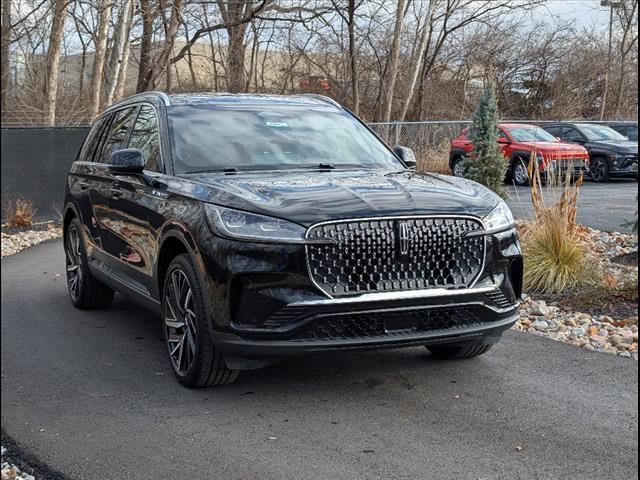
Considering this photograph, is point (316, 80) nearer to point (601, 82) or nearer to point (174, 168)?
point (601, 82)

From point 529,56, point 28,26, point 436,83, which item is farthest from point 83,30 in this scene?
point 529,56

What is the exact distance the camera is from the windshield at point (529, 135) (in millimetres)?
21844

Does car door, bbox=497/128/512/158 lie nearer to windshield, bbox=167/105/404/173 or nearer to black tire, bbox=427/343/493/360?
windshield, bbox=167/105/404/173

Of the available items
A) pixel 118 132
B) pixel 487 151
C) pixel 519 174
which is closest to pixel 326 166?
pixel 118 132

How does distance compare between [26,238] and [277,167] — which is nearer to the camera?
[277,167]

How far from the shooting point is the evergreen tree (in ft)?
44.2

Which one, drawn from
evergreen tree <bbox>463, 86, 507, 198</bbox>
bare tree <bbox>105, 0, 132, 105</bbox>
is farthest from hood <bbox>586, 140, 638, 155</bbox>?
bare tree <bbox>105, 0, 132, 105</bbox>

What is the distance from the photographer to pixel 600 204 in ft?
53.9

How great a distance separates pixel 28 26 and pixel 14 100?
1.98m

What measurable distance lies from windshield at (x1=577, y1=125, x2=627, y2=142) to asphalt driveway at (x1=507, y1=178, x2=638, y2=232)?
192 cm

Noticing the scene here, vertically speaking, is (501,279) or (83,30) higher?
(83,30)

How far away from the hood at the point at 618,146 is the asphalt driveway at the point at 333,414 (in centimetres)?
1703

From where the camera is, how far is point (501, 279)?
17.5 ft

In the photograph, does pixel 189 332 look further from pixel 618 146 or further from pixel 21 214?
pixel 618 146
